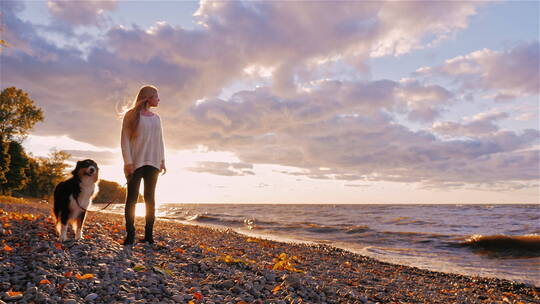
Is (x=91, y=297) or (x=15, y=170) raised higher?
(x=15, y=170)

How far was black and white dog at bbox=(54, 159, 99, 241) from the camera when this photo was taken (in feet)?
20.7

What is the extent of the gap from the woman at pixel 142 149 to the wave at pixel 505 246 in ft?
52.1

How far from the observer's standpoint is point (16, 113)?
3369 cm

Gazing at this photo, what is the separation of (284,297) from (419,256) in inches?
479

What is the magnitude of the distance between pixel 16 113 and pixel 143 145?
34536 millimetres

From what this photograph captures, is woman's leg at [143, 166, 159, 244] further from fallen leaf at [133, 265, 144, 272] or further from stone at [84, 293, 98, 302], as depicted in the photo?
stone at [84, 293, 98, 302]

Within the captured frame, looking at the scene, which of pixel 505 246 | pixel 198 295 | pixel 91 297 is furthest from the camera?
pixel 505 246

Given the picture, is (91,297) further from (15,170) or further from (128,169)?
(15,170)

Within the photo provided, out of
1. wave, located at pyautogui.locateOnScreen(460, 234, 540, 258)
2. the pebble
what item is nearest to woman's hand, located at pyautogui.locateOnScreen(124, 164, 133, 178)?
the pebble

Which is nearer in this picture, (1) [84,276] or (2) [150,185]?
(1) [84,276]

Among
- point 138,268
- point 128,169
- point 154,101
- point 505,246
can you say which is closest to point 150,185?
point 128,169

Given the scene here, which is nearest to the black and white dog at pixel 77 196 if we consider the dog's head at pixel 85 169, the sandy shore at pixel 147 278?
the dog's head at pixel 85 169

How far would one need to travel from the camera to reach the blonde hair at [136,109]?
6.45 m

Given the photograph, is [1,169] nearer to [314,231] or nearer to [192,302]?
[314,231]
